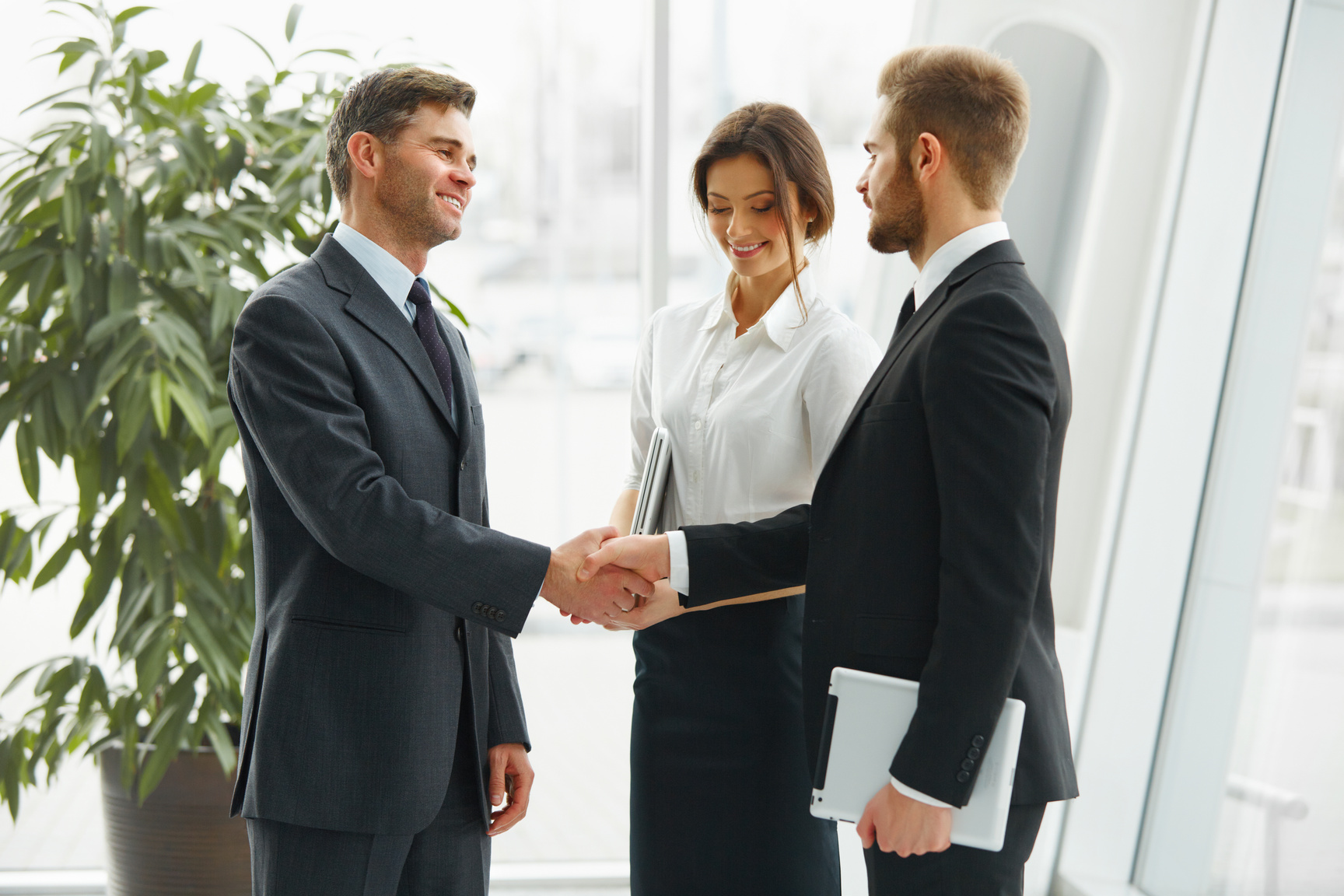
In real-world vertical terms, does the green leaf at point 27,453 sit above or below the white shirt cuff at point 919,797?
above

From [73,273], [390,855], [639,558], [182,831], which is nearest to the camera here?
[390,855]

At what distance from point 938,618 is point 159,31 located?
9.60 ft

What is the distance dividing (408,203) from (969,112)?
84 cm

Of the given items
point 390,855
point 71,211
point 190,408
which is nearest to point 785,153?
point 390,855

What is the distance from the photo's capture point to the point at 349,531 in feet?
4.44

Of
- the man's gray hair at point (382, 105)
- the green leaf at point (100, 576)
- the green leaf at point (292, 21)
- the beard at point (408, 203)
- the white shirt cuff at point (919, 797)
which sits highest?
the green leaf at point (292, 21)

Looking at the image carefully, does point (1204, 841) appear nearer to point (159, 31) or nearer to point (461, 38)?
point (461, 38)

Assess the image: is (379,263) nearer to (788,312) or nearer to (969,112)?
(788,312)

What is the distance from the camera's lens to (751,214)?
1.73 metres

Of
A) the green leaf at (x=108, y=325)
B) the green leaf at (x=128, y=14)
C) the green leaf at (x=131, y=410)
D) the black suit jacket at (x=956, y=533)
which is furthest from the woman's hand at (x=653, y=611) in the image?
the green leaf at (x=128, y=14)

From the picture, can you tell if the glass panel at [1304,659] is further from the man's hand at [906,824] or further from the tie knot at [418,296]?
the tie knot at [418,296]

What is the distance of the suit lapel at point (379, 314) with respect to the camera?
1.47 m

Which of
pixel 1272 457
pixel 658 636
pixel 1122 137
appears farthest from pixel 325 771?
pixel 1122 137

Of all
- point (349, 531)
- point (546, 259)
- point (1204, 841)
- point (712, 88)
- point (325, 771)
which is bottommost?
point (1204, 841)
